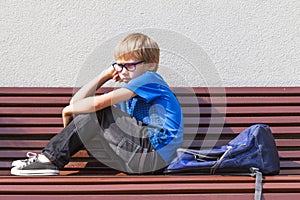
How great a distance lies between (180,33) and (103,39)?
1.56 feet

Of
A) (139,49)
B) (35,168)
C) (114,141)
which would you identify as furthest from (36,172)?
(139,49)

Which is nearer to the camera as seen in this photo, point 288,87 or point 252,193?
point 252,193

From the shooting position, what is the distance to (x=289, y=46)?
4480mm

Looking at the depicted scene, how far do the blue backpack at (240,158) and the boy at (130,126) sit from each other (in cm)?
18

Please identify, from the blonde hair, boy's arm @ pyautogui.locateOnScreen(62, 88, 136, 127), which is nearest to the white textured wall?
the blonde hair

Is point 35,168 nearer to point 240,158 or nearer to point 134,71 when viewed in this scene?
point 134,71

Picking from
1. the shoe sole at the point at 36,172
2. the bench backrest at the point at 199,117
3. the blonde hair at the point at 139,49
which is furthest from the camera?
the bench backrest at the point at 199,117

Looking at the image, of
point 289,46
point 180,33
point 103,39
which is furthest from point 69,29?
point 289,46

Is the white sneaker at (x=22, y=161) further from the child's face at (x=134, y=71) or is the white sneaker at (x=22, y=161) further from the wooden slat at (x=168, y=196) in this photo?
the child's face at (x=134, y=71)

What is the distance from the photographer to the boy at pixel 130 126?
349 centimetres

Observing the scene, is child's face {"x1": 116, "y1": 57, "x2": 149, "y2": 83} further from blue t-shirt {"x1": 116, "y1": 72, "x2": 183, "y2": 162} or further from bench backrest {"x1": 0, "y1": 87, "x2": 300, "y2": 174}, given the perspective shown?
bench backrest {"x1": 0, "y1": 87, "x2": 300, "y2": 174}

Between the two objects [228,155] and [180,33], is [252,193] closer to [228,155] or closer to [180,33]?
[228,155]

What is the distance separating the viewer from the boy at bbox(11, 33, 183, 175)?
11.4 feet

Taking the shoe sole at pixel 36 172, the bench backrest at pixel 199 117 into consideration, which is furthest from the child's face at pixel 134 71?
the shoe sole at pixel 36 172
